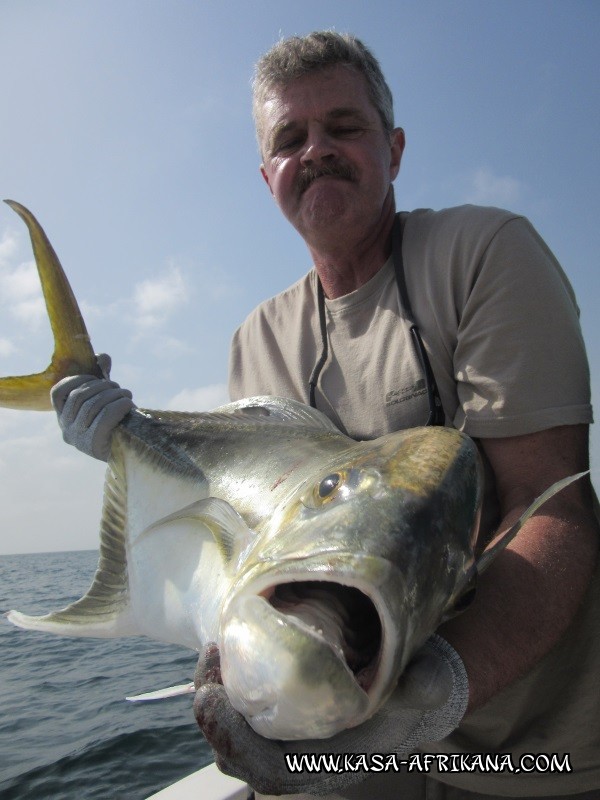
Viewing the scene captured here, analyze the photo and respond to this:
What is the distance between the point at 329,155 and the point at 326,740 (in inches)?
93.0

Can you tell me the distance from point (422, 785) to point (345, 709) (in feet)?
5.26

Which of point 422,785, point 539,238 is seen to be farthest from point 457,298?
point 422,785

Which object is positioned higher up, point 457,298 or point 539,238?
point 539,238

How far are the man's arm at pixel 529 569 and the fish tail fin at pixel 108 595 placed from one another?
1.28 meters

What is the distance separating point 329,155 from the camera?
8.93 feet

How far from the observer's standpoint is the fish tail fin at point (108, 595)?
7.38 ft

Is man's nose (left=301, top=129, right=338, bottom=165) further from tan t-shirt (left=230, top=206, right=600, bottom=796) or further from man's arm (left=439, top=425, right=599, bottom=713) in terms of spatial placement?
man's arm (left=439, top=425, right=599, bottom=713)

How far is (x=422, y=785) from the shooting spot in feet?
7.39

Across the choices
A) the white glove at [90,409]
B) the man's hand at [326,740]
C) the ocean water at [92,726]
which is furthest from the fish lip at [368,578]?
the ocean water at [92,726]

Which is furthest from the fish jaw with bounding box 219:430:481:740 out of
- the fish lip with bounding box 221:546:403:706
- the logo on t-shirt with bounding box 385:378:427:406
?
the logo on t-shirt with bounding box 385:378:427:406

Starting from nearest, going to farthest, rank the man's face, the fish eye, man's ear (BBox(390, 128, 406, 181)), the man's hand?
the man's hand → the fish eye → the man's face → man's ear (BBox(390, 128, 406, 181))

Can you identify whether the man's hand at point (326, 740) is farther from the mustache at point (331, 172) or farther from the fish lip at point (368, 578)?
the mustache at point (331, 172)

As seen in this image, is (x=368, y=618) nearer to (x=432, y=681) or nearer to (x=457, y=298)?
(x=432, y=681)

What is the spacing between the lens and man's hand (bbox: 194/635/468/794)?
116 centimetres
